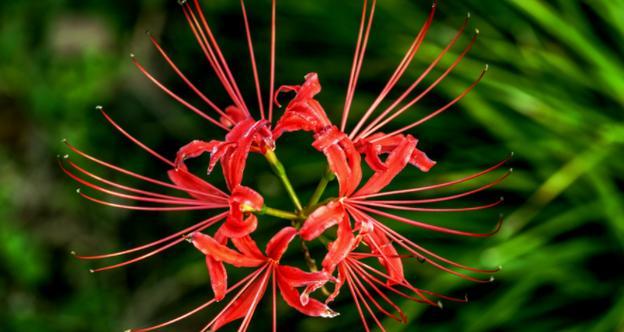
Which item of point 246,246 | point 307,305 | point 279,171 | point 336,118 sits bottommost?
point 307,305

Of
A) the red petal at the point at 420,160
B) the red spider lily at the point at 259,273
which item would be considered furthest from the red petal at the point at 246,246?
the red petal at the point at 420,160

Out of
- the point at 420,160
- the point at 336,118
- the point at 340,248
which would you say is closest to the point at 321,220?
the point at 340,248

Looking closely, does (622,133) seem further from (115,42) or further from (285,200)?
(115,42)

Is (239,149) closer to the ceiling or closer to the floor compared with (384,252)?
closer to the ceiling

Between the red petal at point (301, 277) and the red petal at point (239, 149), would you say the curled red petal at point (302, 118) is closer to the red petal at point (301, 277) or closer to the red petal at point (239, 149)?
the red petal at point (239, 149)

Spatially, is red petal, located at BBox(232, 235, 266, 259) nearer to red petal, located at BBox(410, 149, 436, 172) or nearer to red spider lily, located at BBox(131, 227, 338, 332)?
red spider lily, located at BBox(131, 227, 338, 332)

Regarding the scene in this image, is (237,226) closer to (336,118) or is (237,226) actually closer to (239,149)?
(239,149)
